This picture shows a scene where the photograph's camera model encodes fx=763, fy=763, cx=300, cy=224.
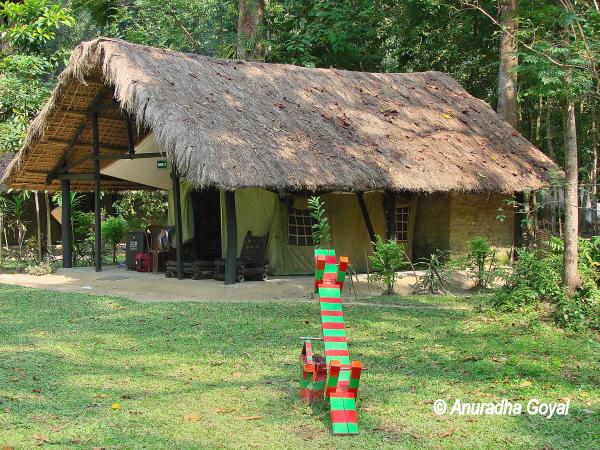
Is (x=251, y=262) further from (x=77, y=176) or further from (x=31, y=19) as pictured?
(x=31, y=19)

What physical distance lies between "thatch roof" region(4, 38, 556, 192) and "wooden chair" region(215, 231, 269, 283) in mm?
1653

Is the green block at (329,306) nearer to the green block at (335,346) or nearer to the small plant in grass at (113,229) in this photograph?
the green block at (335,346)

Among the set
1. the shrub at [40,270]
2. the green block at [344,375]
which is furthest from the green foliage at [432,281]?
the shrub at [40,270]

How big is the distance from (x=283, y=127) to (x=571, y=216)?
17.2 ft

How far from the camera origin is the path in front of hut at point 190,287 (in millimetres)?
10562

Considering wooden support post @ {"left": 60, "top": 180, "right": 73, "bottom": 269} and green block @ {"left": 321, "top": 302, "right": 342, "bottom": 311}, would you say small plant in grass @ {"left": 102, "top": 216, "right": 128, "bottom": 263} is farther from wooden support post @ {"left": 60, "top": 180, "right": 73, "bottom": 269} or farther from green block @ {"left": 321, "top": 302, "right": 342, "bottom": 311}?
green block @ {"left": 321, "top": 302, "right": 342, "bottom": 311}

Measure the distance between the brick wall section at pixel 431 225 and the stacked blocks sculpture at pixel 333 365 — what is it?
9.33 metres

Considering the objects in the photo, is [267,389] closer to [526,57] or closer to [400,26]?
[526,57]

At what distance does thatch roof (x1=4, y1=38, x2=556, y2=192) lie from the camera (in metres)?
11.1

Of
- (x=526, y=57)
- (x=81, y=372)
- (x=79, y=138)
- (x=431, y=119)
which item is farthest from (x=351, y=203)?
(x=81, y=372)

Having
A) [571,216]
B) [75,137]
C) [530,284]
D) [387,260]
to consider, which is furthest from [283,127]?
[571,216]

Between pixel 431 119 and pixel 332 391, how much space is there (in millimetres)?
10398

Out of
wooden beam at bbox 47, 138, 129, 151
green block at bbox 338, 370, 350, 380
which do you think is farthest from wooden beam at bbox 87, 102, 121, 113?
green block at bbox 338, 370, 350, 380

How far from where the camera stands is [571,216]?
8461mm
